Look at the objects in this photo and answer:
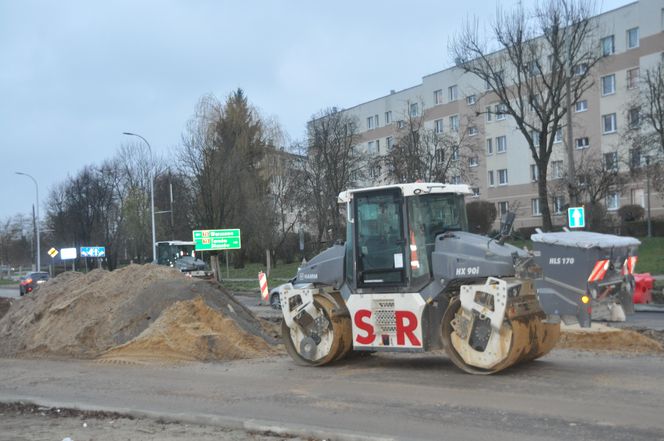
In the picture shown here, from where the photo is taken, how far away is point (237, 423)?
7.31 meters

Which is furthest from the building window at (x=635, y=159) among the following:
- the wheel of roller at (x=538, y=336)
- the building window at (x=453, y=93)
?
the wheel of roller at (x=538, y=336)

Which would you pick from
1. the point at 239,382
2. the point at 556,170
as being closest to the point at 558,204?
the point at 556,170

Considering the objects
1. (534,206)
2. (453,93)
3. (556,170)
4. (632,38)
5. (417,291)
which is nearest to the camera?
(417,291)

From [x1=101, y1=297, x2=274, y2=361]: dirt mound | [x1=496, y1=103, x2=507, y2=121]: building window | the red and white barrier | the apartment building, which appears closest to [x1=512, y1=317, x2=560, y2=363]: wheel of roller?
[x1=101, y1=297, x2=274, y2=361]: dirt mound

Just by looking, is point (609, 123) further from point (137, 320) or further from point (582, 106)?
point (137, 320)

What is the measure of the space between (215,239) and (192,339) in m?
23.9

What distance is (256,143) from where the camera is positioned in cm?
5578

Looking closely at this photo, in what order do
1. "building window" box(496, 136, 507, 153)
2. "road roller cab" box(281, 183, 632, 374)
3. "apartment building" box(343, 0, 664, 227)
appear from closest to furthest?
"road roller cab" box(281, 183, 632, 374) < "apartment building" box(343, 0, 664, 227) < "building window" box(496, 136, 507, 153)

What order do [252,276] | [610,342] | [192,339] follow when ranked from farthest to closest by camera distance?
[252,276]
[192,339]
[610,342]

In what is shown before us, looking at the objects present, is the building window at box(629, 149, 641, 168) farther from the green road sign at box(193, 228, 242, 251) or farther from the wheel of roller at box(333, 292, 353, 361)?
the wheel of roller at box(333, 292, 353, 361)

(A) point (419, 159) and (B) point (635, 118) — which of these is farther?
(A) point (419, 159)

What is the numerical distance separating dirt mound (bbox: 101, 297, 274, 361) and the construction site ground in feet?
0.08

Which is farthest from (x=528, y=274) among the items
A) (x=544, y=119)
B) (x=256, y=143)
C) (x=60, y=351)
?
→ (x=256, y=143)

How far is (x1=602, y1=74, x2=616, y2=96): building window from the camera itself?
4959 centimetres
